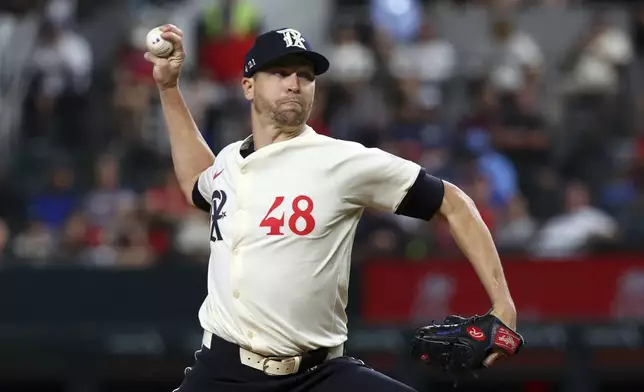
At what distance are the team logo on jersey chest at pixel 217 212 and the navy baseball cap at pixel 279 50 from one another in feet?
1.61

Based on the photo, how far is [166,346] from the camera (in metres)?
10.7

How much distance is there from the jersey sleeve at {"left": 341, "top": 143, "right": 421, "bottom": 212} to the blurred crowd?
571 cm

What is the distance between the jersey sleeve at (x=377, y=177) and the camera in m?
5.23

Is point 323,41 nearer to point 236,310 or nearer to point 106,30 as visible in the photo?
point 106,30

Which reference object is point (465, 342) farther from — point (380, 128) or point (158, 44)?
point (380, 128)

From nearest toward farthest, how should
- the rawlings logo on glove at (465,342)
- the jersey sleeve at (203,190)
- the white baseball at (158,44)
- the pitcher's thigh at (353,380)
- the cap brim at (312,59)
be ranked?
the rawlings logo on glove at (465,342), the pitcher's thigh at (353,380), the cap brim at (312,59), the jersey sleeve at (203,190), the white baseball at (158,44)

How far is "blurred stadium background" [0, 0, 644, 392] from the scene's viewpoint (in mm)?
10711

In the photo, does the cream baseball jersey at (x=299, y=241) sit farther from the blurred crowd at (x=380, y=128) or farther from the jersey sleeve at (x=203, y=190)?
the blurred crowd at (x=380, y=128)

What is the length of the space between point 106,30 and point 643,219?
20.9 ft

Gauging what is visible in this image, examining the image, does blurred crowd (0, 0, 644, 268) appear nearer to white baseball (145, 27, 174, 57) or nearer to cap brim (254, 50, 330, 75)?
white baseball (145, 27, 174, 57)

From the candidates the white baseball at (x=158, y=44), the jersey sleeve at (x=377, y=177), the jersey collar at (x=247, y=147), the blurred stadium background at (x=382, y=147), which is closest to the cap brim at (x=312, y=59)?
the jersey collar at (x=247, y=147)

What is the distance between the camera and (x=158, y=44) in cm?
598

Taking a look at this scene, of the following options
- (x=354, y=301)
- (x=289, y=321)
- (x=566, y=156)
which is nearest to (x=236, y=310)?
(x=289, y=321)

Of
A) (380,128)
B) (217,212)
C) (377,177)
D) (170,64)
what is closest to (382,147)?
(380,128)
